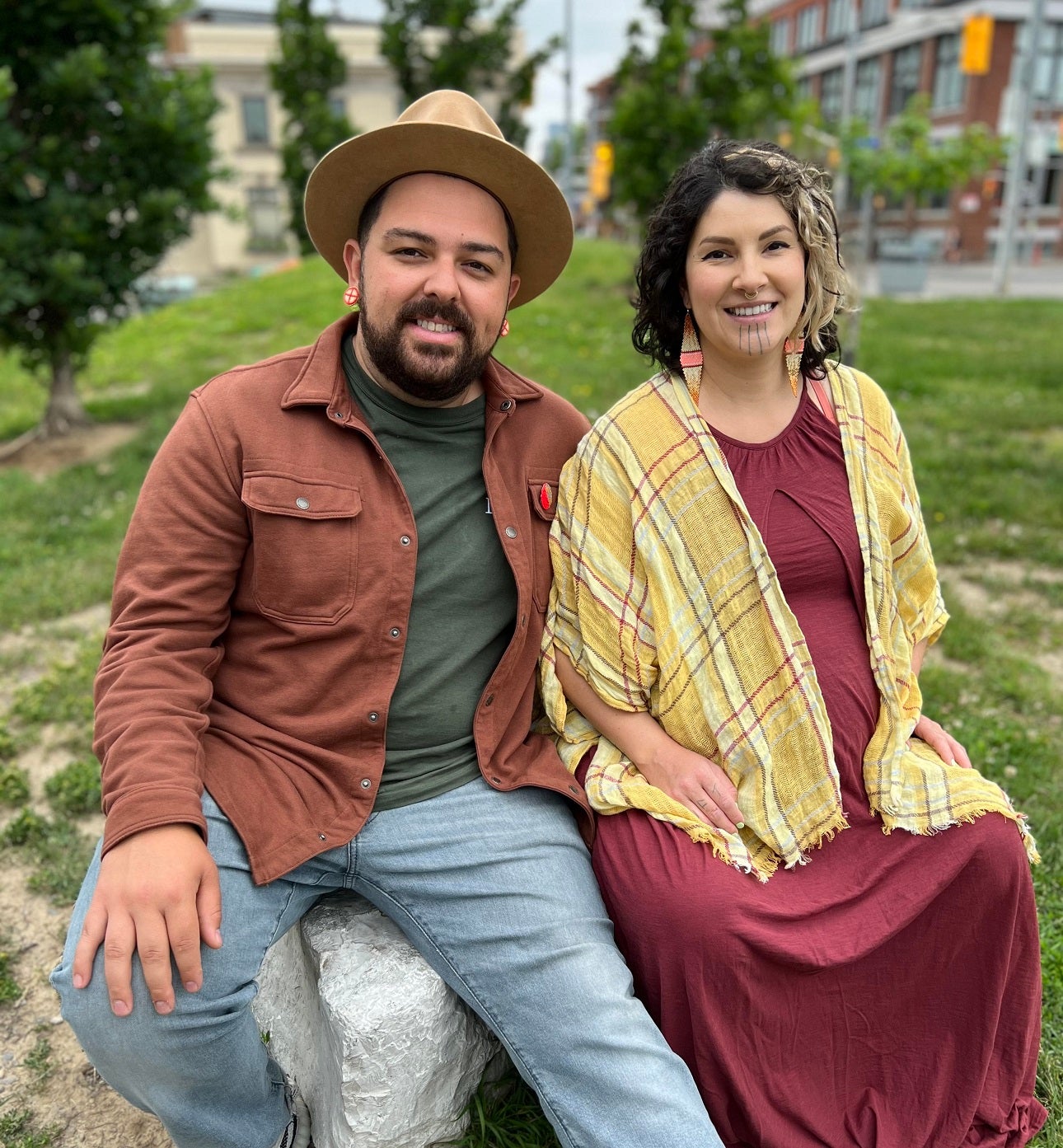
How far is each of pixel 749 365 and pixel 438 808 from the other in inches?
49.3

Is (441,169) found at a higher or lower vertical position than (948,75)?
lower

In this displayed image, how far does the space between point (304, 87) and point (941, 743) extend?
19937 millimetres

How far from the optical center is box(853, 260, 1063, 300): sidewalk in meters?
20.5

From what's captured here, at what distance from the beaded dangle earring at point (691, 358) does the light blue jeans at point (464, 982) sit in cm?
104

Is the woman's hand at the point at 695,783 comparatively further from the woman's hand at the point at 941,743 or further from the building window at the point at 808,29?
the building window at the point at 808,29

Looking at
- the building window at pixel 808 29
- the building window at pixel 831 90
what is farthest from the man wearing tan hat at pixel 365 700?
the building window at pixel 808 29

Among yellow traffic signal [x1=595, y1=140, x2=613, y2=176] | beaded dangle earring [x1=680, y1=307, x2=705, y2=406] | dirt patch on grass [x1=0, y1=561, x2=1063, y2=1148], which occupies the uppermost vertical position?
yellow traffic signal [x1=595, y1=140, x2=613, y2=176]

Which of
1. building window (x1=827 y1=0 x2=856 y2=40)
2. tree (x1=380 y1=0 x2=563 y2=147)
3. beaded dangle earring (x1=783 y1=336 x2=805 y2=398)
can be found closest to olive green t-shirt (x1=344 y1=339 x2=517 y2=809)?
beaded dangle earring (x1=783 y1=336 x2=805 y2=398)

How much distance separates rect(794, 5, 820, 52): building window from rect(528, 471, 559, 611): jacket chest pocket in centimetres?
5610

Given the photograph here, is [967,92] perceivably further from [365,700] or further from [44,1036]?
[44,1036]

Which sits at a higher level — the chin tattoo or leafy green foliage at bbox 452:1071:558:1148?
the chin tattoo

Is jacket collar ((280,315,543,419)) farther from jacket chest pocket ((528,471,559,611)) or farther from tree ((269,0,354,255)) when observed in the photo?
tree ((269,0,354,255))

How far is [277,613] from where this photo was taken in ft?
7.39

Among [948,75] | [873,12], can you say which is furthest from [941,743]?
[873,12]
